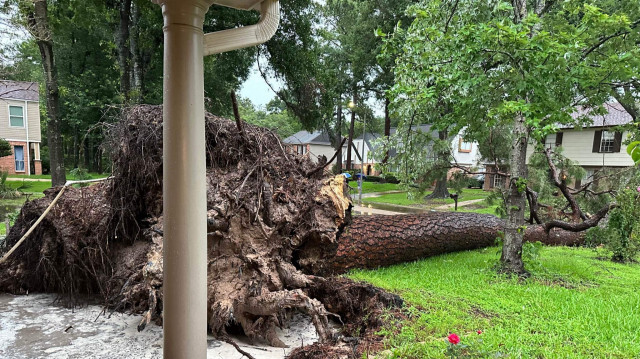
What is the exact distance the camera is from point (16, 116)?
68.6ft

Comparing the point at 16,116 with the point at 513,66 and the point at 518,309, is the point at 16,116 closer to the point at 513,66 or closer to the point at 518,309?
the point at 513,66

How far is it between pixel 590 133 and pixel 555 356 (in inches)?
785

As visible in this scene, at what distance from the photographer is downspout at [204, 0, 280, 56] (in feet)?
6.79

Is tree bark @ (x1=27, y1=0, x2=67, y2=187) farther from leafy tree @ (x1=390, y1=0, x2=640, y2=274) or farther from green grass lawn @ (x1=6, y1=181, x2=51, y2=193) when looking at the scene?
leafy tree @ (x1=390, y1=0, x2=640, y2=274)

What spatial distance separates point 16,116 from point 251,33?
2614cm

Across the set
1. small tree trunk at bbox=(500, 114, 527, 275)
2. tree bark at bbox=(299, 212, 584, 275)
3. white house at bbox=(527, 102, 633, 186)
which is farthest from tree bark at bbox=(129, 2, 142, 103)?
white house at bbox=(527, 102, 633, 186)

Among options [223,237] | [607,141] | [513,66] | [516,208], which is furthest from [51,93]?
[607,141]

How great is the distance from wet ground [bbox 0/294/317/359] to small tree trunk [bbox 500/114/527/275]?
341 centimetres

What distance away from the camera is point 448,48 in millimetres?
4613

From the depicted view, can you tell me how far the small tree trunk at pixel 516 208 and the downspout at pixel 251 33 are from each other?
4386mm

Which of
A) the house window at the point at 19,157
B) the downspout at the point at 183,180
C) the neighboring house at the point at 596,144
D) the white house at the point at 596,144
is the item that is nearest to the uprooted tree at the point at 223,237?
the downspout at the point at 183,180

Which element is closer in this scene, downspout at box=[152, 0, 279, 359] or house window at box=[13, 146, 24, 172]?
downspout at box=[152, 0, 279, 359]

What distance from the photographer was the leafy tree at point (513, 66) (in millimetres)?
4078

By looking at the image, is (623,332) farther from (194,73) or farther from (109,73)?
(109,73)
